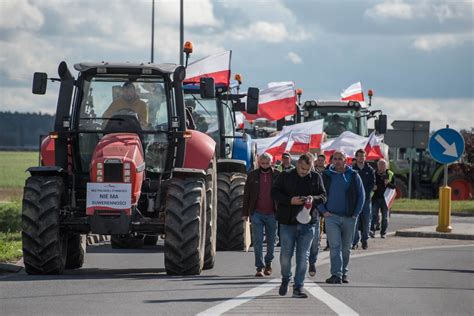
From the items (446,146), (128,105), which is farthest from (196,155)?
(446,146)

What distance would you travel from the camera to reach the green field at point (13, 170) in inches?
2435

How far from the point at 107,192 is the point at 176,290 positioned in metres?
2.42

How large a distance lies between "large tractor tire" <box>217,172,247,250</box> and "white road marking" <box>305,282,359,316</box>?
555cm

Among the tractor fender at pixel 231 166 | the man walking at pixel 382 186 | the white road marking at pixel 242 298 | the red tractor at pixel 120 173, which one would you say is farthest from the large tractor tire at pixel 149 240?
the white road marking at pixel 242 298

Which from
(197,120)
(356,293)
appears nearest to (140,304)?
(356,293)

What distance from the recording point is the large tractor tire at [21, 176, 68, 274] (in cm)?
1686

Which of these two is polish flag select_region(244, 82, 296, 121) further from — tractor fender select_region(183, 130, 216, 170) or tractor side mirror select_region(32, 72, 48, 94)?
tractor side mirror select_region(32, 72, 48, 94)

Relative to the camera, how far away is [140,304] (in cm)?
1355

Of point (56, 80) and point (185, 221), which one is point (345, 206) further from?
point (56, 80)

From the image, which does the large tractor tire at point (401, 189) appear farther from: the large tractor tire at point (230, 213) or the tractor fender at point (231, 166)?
the large tractor tire at point (230, 213)

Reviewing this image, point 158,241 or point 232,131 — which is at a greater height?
point 232,131

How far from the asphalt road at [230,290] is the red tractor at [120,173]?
0.48 meters

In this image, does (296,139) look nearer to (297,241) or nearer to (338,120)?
(338,120)

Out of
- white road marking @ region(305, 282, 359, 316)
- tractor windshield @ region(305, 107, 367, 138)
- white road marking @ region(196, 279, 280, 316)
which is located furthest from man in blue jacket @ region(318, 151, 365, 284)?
tractor windshield @ region(305, 107, 367, 138)
